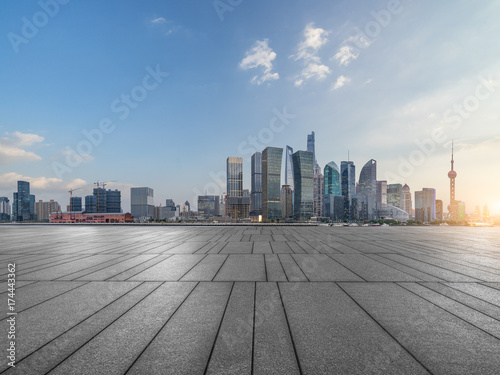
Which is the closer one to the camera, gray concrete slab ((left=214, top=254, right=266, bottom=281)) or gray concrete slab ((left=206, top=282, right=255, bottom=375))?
gray concrete slab ((left=206, top=282, right=255, bottom=375))

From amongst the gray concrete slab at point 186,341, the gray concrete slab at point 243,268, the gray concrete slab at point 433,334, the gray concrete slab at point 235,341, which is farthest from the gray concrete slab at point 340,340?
the gray concrete slab at point 243,268

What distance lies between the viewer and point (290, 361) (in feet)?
11.8

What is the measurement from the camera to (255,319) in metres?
4.94

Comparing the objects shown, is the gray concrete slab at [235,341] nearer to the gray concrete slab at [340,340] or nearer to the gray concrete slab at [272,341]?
the gray concrete slab at [272,341]

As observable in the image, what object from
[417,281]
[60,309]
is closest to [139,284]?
[60,309]

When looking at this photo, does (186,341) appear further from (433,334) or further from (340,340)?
(433,334)

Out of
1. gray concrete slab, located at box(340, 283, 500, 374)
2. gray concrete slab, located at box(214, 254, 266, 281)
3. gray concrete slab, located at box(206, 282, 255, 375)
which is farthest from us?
gray concrete slab, located at box(214, 254, 266, 281)

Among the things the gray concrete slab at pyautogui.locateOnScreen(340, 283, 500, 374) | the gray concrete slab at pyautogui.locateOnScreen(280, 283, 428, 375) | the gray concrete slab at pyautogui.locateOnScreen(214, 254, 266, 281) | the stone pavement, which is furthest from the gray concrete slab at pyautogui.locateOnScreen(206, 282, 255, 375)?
the gray concrete slab at pyautogui.locateOnScreen(340, 283, 500, 374)

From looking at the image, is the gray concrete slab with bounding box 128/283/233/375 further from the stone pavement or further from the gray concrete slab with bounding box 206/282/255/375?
the gray concrete slab with bounding box 206/282/255/375

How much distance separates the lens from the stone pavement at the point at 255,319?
3588mm

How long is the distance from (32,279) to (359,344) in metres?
10.1

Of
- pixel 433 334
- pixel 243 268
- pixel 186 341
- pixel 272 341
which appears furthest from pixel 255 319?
pixel 243 268

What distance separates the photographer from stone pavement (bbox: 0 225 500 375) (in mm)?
3588

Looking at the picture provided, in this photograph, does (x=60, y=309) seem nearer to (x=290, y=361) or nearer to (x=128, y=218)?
(x=290, y=361)
